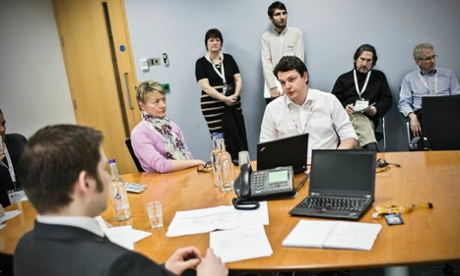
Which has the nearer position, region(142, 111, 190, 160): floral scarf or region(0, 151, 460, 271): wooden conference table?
region(0, 151, 460, 271): wooden conference table

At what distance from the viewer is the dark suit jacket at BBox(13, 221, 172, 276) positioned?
940 mm

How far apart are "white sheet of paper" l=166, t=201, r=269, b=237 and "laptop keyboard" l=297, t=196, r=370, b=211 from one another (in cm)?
19

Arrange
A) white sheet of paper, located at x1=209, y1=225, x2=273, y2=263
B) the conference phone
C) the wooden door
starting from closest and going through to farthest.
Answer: white sheet of paper, located at x1=209, y1=225, x2=273, y2=263 < the conference phone < the wooden door

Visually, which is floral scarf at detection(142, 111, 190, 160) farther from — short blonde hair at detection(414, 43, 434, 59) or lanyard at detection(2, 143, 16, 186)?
short blonde hair at detection(414, 43, 434, 59)

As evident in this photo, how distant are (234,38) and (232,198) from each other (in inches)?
122

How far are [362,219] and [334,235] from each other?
20 cm

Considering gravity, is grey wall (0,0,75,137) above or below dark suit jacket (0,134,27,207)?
above

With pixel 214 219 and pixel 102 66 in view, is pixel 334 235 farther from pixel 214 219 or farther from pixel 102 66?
pixel 102 66

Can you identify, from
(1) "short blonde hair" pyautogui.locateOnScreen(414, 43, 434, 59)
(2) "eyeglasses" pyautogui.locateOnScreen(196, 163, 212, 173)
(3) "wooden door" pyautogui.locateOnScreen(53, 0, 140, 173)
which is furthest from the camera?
(3) "wooden door" pyautogui.locateOnScreen(53, 0, 140, 173)

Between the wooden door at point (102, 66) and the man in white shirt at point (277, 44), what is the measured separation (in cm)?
171

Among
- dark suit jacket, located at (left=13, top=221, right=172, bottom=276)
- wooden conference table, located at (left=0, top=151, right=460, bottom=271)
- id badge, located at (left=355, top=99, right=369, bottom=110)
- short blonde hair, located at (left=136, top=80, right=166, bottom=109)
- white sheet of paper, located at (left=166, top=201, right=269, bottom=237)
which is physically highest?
short blonde hair, located at (left=136, top=80, right=166, bottom=109)

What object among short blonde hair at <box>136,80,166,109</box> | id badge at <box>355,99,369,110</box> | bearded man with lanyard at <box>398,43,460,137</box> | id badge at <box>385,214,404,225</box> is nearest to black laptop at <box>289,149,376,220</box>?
id badge at <box>385,214,404,225</box>

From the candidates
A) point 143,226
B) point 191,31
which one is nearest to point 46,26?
point 191,31

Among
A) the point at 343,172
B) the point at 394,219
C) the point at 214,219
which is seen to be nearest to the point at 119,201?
the point at 214,219
